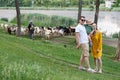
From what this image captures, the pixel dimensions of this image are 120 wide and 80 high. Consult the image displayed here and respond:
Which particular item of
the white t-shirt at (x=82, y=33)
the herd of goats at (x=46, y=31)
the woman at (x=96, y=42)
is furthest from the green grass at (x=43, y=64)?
the herd of goats at (x=46, y=31)

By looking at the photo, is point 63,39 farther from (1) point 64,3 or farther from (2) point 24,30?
(1) point 64,3

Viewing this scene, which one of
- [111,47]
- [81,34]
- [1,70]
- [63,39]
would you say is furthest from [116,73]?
[63,39]

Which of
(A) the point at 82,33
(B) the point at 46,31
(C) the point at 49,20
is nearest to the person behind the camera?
(A) the point at 82,33

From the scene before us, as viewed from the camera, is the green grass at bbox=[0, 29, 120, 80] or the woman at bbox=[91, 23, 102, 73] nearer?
the green grass at bbox=[0, 29, 120, 80]

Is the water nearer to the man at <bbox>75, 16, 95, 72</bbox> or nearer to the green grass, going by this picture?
the green grass

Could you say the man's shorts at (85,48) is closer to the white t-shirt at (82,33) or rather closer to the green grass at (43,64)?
the white t-shirt at (82,33)

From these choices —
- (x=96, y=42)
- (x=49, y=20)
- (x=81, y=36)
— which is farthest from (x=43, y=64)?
(x=49, y=20)

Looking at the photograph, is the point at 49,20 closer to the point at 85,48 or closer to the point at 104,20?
the point at 104,20

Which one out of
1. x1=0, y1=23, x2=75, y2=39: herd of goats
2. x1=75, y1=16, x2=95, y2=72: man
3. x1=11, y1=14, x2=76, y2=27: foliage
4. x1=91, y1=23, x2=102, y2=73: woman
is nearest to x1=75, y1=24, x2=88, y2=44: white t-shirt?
x1=75, y1=16, x2=95, y2=72: man

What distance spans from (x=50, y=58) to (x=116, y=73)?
301cm

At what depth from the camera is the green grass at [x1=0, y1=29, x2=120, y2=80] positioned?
8093 mm

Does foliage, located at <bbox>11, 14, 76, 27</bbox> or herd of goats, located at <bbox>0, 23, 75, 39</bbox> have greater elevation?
herd of goats, located at <bbox>0, 23, 75, 39</bbox>

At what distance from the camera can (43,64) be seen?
13.9 m

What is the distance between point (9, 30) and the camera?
3584cm
